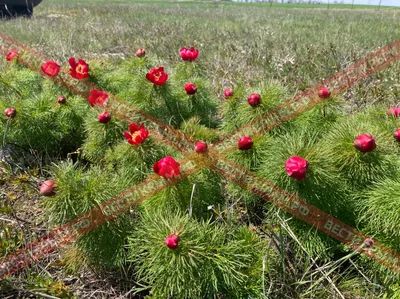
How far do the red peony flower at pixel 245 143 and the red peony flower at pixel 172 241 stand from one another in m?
0.58

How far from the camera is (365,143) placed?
1309mm

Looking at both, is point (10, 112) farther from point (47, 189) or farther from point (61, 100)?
point (47, 189)

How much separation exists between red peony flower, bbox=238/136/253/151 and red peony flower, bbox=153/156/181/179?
37cm

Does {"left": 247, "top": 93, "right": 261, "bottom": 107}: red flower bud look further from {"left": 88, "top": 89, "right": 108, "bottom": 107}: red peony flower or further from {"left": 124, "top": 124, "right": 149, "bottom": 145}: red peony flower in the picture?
{"left": 88, "top": 89, "right": 108, "bottom": 107}: red peony flower

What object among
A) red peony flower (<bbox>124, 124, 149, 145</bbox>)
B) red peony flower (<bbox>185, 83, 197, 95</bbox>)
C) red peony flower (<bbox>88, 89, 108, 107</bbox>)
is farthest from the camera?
red peony flower (<bbox>185, 83, 197, 95</bbox>)

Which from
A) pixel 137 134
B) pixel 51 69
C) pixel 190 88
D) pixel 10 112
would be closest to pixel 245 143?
pixel 137 134

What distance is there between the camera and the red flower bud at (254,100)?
5.89ft

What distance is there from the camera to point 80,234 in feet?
4.65

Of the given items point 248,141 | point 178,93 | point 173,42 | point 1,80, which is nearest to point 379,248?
point 248,141

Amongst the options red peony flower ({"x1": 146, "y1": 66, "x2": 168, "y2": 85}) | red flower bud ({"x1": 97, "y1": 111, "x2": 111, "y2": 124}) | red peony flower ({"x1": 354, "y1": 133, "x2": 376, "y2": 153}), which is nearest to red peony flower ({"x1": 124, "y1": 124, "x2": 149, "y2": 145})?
red flower bud ({"x1": 97, "y1": 111, "x2": 111, "y2": 124})

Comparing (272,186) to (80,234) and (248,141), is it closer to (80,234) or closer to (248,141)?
(248,141)

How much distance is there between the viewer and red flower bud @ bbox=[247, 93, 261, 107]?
70.6 inches

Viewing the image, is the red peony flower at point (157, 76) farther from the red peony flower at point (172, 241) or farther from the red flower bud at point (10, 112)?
the red peony flower at point (172, 241)

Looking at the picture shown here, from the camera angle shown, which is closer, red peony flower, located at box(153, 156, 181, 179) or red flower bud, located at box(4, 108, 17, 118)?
red peony flower, located at box(153, 156, 181, 179)
